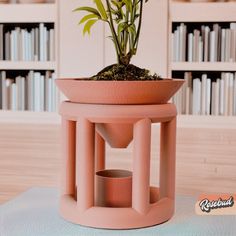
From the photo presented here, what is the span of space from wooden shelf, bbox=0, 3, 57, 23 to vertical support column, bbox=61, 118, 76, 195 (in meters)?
2.33

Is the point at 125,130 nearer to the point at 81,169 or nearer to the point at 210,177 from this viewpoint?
the point at 81,169

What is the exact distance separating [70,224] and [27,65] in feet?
8.15

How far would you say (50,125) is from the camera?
3.25m

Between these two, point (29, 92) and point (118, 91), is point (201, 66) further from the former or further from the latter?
point (118, 91)

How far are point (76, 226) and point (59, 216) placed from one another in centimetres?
7

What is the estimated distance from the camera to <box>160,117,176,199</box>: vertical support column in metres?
1.09

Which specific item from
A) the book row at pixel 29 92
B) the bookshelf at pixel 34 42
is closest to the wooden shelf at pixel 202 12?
the bookshelf at pixel 34 42

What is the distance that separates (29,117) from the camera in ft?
11.1

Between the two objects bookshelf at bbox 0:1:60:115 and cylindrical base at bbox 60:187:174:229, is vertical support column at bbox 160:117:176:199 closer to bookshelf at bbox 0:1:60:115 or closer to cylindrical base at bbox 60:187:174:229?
cylindrical base at bbox 60:187:174:229

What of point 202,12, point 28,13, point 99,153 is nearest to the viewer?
point 99,153

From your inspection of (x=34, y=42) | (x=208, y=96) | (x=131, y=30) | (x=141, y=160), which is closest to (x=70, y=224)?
(x=141, y=160)

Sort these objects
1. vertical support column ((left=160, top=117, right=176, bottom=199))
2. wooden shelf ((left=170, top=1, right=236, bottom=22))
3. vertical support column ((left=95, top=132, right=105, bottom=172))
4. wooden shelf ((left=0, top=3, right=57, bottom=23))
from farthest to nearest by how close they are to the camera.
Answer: wooden shelf ((left=0, top=3, right=57, bottom=23)) → wooden shelf ((left=170, top=1, right=236, bottom=22)) → vertical support column ((left=95, top=132, right=105, bottom=172)) → vertical support column ((left=160, top=117, right=176, bottom=199))

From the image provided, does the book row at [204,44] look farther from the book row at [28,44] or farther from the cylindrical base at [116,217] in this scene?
the cylindrical base at [116,217]

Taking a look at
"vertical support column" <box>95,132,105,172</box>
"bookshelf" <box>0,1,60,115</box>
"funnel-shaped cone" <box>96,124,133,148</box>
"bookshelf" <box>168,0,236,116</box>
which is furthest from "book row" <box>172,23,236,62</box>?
"funnel-shaped cone" <box>96,124,133,148</box>
